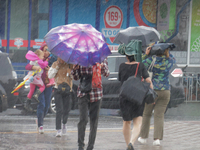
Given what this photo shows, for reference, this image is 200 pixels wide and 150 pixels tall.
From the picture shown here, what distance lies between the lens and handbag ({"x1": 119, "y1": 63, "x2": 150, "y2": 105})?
20.3 feet

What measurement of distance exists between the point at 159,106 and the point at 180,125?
239 cm

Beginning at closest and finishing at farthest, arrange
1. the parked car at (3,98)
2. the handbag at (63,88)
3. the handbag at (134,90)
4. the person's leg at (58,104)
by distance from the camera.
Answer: the handbag at (134,90) → the handbag at (63,88) → the person's leg at (58,104) → the parked car at (3,98)

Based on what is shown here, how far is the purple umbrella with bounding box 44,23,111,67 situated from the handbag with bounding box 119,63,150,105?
543 mm

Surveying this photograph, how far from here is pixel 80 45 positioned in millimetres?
6375

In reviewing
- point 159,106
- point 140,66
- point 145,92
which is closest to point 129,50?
point 140,66

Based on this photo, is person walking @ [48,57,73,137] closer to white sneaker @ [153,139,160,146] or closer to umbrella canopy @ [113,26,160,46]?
umbrella canopy @ [113,26,160,46]

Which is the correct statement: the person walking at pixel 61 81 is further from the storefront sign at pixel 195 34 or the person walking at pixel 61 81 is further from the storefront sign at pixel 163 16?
the storefront sign at pixel 195 34

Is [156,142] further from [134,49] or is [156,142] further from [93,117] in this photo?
[134,49]

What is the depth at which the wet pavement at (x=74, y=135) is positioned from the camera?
692 centimetres

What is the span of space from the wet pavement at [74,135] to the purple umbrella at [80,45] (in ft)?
4.94

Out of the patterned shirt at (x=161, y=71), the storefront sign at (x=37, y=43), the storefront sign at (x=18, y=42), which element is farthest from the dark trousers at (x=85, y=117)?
the storefront sign at (x=18, y=42)

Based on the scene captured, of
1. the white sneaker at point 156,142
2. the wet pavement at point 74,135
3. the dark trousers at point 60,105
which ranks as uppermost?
the dark trousers at point 60,105

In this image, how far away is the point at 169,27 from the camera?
62.2ft

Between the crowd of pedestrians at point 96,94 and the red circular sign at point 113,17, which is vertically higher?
the red circular sign at point 113,17
